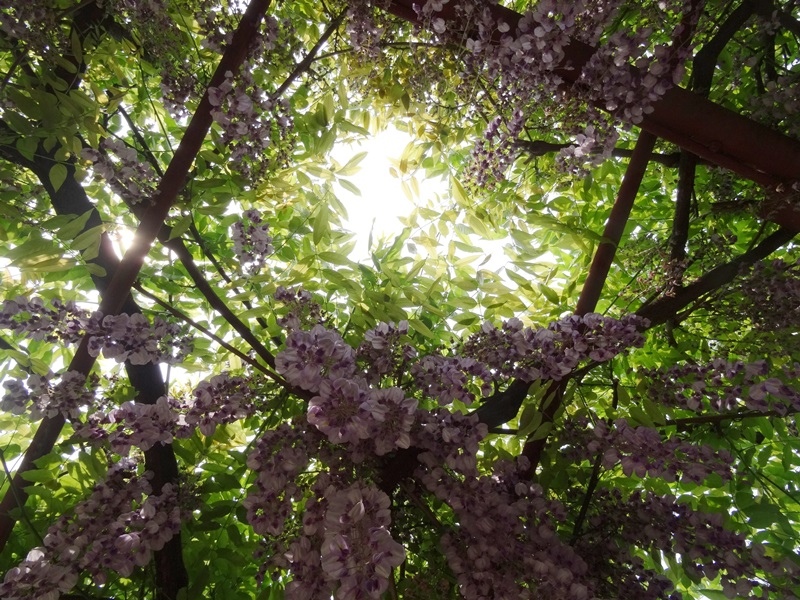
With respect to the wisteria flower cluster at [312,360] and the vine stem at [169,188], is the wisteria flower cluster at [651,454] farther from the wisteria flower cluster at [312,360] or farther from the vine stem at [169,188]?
the vine stem at [169,188]

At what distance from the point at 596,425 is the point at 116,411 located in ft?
3.72

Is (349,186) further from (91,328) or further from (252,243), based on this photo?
(91,328)

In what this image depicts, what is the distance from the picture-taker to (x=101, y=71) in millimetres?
2213

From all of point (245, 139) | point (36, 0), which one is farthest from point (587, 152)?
point (36, 0)

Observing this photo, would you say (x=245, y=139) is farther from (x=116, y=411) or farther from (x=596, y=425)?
(x=596, y=425)

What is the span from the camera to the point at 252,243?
144cm

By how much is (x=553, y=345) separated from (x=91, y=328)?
1.05 m

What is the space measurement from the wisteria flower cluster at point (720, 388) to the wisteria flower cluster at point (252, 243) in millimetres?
1063

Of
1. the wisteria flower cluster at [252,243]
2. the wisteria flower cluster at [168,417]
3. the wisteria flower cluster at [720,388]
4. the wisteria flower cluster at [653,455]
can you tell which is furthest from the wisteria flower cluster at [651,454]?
the wisteria flower cluster at [252,243]

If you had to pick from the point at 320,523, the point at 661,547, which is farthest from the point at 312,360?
the point at 661,547

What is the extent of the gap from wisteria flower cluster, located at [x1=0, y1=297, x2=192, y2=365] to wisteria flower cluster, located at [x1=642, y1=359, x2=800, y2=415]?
1254 mm

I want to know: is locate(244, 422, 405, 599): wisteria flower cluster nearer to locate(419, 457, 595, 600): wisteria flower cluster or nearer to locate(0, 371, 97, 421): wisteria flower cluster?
locate(419, 457, 595, 600): wisteria flower cluster

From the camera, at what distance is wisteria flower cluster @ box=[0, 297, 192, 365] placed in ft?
3.90

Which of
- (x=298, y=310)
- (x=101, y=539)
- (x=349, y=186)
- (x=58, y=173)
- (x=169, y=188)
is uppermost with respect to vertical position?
(x=349, y=186)
